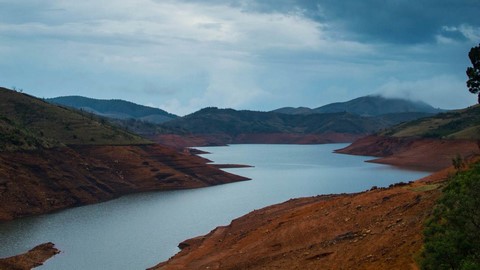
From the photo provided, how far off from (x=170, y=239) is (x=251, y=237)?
15.2 metres

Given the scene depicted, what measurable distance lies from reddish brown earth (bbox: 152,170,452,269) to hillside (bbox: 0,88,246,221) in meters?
44.5

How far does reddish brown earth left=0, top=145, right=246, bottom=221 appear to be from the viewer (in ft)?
276

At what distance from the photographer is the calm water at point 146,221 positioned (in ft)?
168

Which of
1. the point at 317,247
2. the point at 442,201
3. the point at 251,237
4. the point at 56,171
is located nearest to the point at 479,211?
the point at 442,201

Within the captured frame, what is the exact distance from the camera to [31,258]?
50.1 metres

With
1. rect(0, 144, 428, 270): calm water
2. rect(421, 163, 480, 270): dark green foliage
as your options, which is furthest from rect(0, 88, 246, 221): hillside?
rect(421, 163, 480, 270): dark green foliage

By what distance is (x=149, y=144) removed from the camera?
13600cm

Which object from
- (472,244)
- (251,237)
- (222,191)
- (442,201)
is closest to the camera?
(472,244)

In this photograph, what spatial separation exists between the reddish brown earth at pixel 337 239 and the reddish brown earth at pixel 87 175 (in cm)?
4395

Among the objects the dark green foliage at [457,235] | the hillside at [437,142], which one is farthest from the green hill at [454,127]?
the dark green foliage at [457,235]

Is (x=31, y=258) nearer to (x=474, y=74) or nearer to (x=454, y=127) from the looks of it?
(x=474, y=74)

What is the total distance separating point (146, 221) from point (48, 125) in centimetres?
6504

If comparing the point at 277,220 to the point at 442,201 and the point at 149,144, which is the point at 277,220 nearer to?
the point at 442,201

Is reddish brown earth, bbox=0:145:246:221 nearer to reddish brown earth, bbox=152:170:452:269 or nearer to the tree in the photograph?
reddish brown earth, bbox=152:170:452:269
